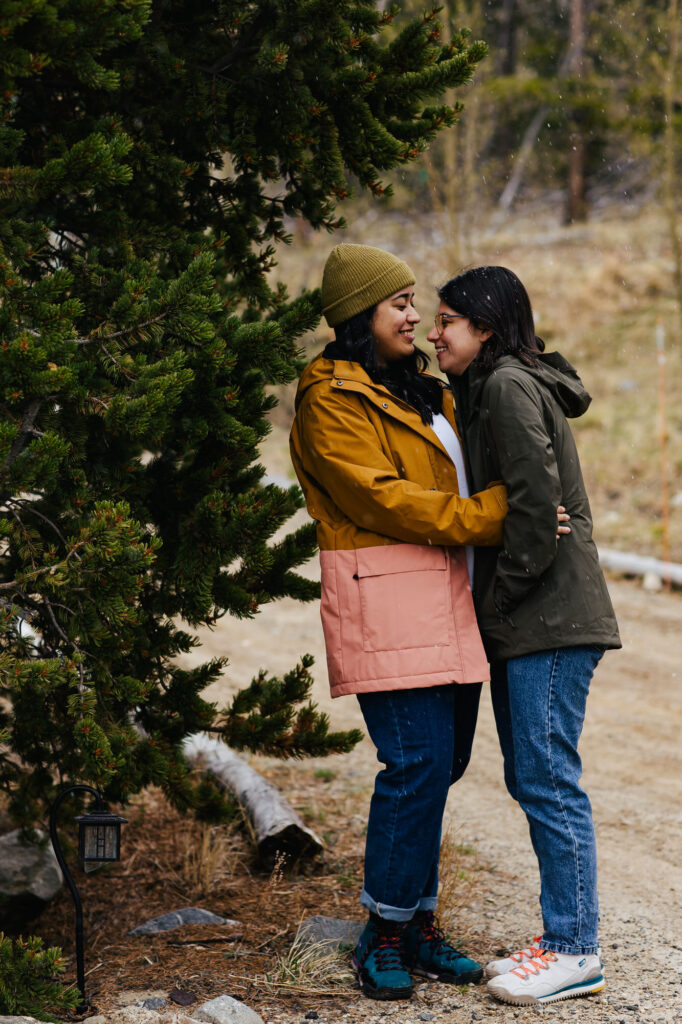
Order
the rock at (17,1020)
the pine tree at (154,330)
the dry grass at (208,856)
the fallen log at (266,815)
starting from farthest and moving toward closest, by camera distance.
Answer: the fallen log at (266,815)
the dry grass at (208,856)
the pine tree at (154,330)
the rock at (17,1020)

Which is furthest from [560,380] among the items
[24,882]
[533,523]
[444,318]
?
[24,882]

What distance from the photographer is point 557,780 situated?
329 centimetres

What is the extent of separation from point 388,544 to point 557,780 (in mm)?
930

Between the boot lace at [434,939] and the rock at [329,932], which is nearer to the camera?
the boot lace at [434,939]

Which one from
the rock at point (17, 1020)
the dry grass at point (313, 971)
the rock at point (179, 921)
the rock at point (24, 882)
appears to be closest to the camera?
the rock at point (17, 1020)

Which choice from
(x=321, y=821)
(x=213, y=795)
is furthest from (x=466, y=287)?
(x=321, y=821)

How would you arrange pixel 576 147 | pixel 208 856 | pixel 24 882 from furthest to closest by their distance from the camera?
pixel 576 147, pixel 208 856, pixel 24 882

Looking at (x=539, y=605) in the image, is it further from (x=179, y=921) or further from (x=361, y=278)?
(x=179, y=921)

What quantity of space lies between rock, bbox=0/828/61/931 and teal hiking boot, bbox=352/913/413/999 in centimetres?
158

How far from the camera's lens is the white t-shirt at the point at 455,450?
11.2ft

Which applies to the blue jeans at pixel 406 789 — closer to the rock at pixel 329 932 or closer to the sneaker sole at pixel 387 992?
the sneaker sole at pixel 387 992

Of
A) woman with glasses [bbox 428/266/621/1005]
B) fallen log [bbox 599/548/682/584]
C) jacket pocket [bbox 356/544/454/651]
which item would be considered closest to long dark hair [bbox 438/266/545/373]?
woman with glasses [bbox 428/266/621/1005]

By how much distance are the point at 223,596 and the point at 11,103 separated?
5.64ft

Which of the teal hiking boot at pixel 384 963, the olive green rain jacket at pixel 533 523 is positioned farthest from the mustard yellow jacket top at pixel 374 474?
the teal hiking boot at pixel 384 963
